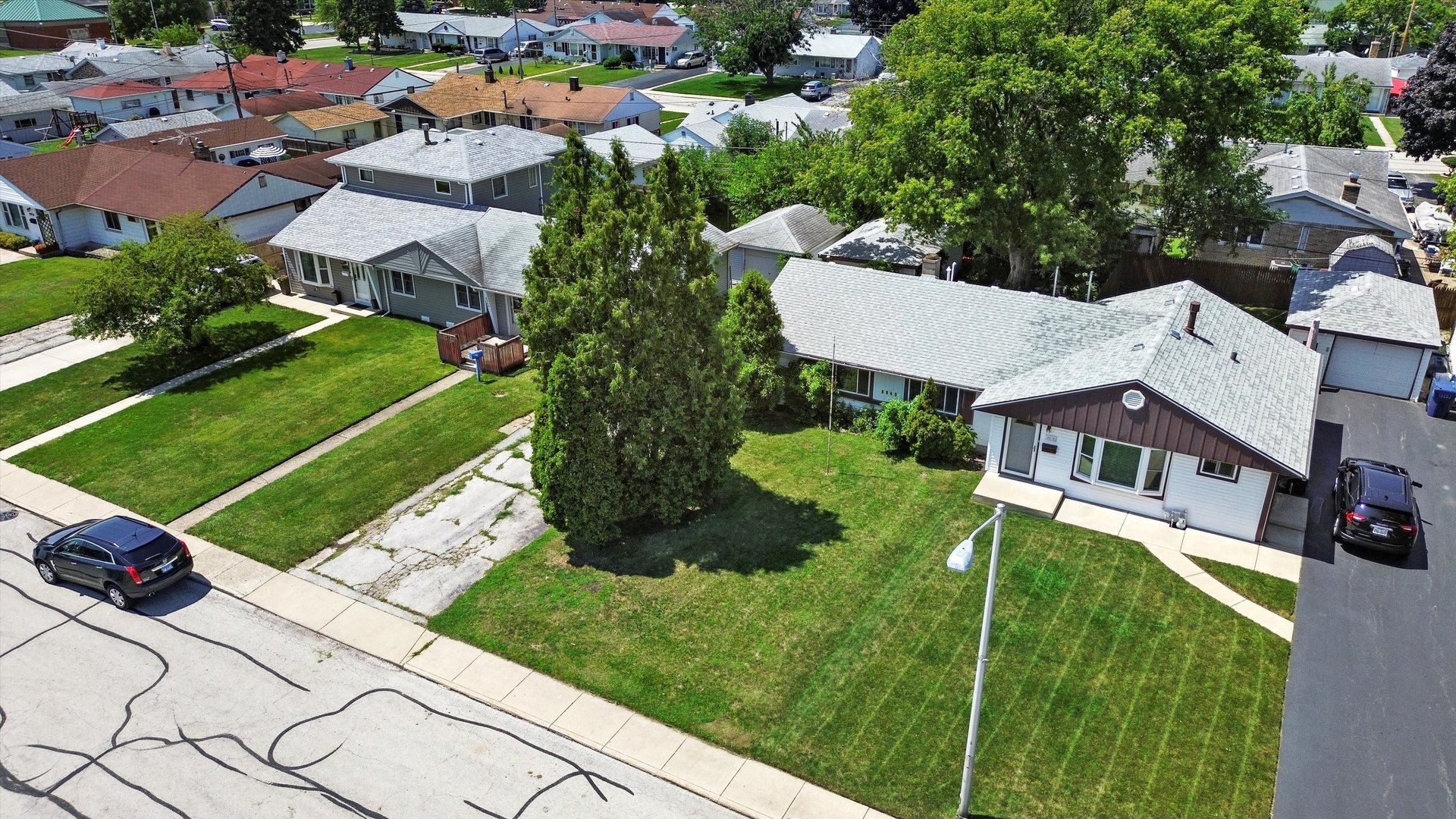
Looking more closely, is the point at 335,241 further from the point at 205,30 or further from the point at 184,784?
the point at 205,30

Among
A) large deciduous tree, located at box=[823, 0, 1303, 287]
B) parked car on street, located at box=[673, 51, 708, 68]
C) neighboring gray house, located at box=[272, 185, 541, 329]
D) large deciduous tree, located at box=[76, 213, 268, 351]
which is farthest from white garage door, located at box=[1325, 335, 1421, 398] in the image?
parked car on street, located at box=[673, 51, 708, 68]

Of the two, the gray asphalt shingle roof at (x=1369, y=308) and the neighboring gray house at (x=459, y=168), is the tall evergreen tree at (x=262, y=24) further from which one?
the gray asphalt shingle roof at (x=1369, y=308)

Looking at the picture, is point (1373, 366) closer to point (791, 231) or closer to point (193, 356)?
point (791, 231)

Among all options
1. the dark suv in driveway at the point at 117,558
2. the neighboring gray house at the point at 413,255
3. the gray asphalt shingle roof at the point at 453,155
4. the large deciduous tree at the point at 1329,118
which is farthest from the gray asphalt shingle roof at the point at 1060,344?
the large deciduous tree at the point at 1329,118

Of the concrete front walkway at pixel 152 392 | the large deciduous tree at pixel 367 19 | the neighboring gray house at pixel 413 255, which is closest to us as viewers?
the concrete front walkway at pixel 152 392

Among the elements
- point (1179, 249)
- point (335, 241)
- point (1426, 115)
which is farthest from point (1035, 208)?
point (1426, 115)

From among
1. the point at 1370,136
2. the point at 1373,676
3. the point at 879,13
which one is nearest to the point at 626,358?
the point at 1373,676
